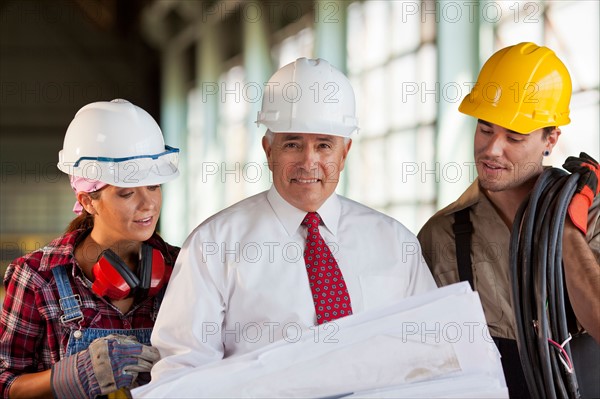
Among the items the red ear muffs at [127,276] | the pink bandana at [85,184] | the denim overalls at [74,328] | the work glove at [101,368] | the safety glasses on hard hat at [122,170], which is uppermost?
the safety glasses on hard hat at [122,170]

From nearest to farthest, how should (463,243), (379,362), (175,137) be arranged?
(379,362), (463,243), (175,137)

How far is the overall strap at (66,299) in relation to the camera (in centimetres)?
243

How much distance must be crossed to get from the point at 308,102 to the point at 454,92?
3226mm

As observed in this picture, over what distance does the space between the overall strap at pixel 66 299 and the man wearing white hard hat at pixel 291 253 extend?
0.34m

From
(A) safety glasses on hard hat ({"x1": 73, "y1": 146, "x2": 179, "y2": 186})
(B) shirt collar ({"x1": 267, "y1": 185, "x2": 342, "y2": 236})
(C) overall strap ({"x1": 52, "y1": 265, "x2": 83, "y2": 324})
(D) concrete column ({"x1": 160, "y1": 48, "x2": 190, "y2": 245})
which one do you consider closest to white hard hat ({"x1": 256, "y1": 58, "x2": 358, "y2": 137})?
(B) shirt collar ({"x1": 267, "y1": 185, "x2": 342, "y2": 236})

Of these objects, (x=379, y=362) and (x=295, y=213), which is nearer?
(x=379, y=362)

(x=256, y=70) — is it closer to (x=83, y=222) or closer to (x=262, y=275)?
(x=83, y=222)

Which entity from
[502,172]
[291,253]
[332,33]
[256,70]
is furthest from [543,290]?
[256,70]

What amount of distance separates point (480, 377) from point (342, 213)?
0.79 m

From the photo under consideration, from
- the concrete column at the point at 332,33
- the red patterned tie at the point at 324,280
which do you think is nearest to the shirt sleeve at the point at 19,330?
the red patterned tie at the point at 324,280

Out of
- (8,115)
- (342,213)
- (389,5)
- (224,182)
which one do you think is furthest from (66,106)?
(342,213)

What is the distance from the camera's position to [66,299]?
2.45 meters

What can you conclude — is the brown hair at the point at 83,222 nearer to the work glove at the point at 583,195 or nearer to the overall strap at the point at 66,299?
the overall strap at the point at 66,299

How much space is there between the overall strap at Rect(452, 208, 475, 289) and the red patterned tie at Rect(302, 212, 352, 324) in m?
0.59
